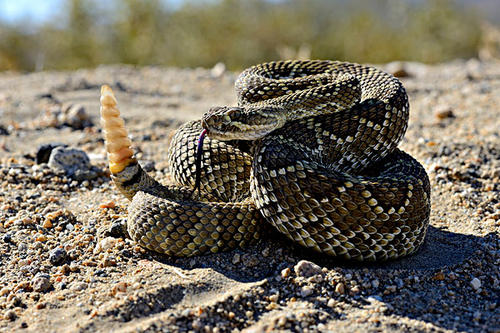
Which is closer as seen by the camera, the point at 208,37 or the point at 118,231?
the point at 118,231

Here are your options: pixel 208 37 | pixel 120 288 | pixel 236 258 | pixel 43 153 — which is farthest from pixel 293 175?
pixel 208 37

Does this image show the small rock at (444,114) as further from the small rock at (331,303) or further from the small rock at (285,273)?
the small rock at (331,303)

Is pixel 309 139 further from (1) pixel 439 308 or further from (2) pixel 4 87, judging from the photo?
(2) pixel 4 87

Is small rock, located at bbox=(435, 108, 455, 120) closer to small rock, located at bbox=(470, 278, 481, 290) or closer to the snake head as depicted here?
Answer: the snake head

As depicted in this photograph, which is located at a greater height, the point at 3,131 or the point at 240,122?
the point at 240,122

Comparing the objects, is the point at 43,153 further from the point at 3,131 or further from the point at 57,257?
the point at 57,257

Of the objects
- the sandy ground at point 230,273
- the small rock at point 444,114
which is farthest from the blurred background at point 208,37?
the sandy ground at point 230,273

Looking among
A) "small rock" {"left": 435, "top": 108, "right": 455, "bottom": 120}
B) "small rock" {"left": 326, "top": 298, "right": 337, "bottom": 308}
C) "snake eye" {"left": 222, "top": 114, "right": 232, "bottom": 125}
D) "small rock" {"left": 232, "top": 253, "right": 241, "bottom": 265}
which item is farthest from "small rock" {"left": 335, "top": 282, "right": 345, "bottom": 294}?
"small rock" {"left": 435, "top": 108, "right": 455, "bottom": 120}
